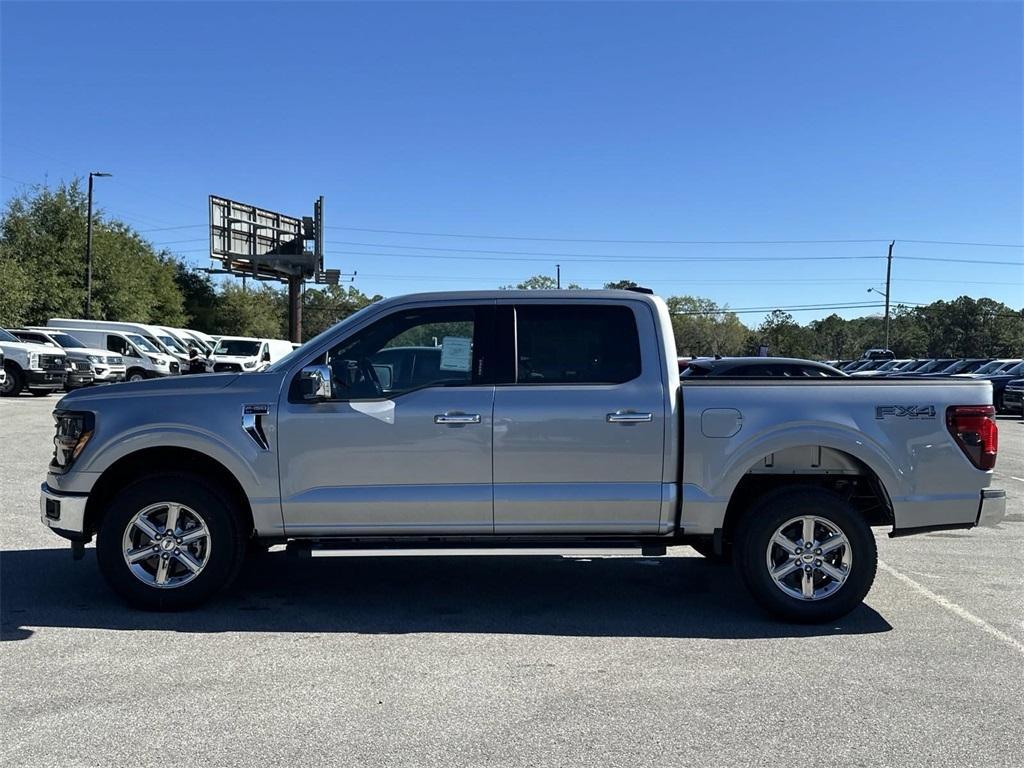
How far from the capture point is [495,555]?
5.94 m

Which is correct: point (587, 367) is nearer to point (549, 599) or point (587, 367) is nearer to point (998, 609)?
point (549, 599)

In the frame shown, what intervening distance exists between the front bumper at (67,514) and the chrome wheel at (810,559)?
412 centimetres

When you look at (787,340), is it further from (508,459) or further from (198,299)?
(508,459)

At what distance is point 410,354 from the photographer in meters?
5.53

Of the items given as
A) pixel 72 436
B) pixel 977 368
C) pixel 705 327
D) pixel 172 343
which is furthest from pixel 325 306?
pixel 72 436

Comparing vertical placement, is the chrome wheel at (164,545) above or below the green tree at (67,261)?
below

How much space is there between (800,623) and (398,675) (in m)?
2.47

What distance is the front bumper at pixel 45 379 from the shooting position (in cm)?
2350

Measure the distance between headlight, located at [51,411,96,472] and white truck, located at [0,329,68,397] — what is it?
2008cm

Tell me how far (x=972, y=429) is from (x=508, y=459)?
9.17ft

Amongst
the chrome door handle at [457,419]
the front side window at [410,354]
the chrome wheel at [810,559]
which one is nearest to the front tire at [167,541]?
the front side window at [410,354]

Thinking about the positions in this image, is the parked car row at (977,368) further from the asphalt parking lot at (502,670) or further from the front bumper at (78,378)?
the front bumper at (78,378)

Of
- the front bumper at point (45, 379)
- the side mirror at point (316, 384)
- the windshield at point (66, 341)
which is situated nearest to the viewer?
the side mirror at point (316, 384)

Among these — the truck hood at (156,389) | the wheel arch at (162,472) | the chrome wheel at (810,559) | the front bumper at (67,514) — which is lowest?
the chrome wheel at (810,559)
